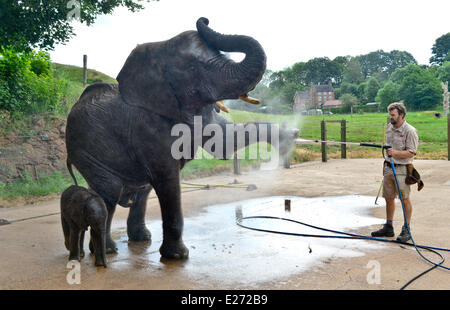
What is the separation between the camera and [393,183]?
5.21 meters

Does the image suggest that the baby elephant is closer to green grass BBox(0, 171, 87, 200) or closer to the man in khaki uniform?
the man in khaki uniform

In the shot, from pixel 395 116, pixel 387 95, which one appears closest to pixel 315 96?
pixel 387 95

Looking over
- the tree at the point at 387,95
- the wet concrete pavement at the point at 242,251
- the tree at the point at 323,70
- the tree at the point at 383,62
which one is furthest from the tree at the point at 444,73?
the wet concrete pavement at the point at 242,251

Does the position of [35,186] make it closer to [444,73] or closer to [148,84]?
[148,84]

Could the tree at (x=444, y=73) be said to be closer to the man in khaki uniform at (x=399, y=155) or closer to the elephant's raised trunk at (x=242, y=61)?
the man in khaki uniform at (x=399, y=155)

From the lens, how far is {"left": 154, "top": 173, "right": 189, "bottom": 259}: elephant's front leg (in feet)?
14.4

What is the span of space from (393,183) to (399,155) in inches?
14.7

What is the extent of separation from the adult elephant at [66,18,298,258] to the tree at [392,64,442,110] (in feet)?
95.5

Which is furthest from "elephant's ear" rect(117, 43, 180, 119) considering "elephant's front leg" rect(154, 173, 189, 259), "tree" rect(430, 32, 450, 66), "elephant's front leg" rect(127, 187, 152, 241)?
"tree" rect(430, 32, 450, 66)

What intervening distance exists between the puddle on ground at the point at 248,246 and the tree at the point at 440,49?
48547mm

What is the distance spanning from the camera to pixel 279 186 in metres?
9.95

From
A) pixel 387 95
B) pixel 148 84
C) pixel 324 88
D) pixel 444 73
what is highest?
pixel 444 73
